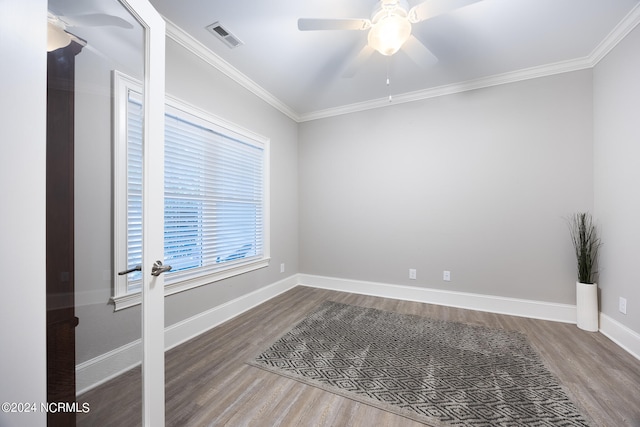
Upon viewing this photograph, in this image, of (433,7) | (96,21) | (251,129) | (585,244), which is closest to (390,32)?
(433,7)

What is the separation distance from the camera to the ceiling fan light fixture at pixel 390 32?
159 cm

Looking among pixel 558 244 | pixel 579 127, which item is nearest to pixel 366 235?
pixel 558 244

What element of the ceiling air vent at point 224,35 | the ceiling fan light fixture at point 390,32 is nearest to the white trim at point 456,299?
the ceiling fan light fixture at point 390,32

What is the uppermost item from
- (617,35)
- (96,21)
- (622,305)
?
(617,35)

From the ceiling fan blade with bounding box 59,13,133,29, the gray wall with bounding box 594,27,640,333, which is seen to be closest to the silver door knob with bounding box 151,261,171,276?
the ceiling fan blade with bounding box 59,13,133,29

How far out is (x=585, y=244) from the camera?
7.71 feet

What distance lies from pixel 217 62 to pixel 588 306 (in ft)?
14.5

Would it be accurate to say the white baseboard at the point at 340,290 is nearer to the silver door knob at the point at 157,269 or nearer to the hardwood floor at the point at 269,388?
the hardwood floor at the point at 269,388

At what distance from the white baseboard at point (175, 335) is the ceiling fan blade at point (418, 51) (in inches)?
99.3

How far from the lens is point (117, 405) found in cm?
107

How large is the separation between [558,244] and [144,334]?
368 centimetres

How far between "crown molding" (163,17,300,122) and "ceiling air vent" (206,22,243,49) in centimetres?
23

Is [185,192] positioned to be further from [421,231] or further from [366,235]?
[421,231]

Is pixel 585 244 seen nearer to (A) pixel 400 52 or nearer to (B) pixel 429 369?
(B) pixel 429 369
